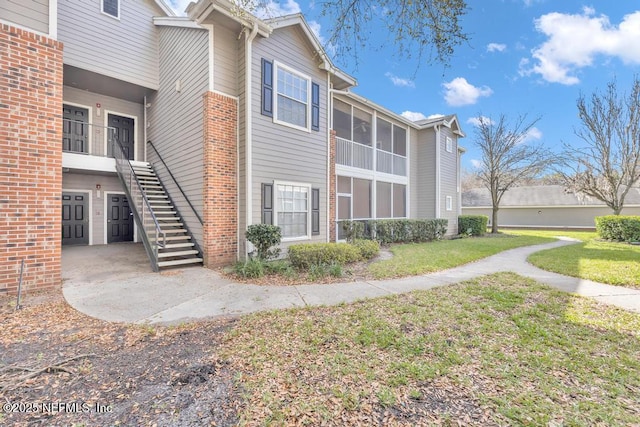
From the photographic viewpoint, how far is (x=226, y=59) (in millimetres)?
7977

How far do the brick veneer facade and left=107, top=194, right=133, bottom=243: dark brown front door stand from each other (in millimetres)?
5795

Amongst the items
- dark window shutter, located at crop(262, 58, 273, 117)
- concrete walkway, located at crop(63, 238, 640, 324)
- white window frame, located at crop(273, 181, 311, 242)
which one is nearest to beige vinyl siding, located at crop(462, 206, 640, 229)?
concrete walkway, located at crop(63, 238, 640, 324)

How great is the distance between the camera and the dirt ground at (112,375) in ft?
7.51

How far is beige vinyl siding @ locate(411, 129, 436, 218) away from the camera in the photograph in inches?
637

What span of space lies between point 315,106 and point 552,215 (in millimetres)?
29208

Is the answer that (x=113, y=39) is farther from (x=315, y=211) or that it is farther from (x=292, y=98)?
(x=315, y=211)

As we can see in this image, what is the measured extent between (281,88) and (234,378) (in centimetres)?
809

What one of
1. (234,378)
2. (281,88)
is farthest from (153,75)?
(234,378)

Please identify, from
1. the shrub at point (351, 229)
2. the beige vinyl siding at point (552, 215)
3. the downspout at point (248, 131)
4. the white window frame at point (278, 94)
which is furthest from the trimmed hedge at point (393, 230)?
the beige vinyl siding at point (552, 215)

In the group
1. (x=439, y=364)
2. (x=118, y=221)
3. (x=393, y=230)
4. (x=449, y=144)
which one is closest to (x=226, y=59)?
(x=118, y=221)

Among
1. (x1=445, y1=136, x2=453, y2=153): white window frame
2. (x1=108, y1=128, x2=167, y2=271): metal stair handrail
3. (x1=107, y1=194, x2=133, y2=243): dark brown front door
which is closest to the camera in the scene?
(x1=108, y1=128, x2=167, y2=271): metal stair handrail

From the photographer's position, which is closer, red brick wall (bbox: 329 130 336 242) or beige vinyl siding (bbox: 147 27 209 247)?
beige vinyl siding (bbox: 147 27 209 247)

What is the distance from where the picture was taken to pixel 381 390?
2.60 m

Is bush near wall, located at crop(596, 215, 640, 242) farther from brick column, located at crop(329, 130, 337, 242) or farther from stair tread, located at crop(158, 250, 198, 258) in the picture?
stair tread, located at crop(158, 250, 198, 258)
